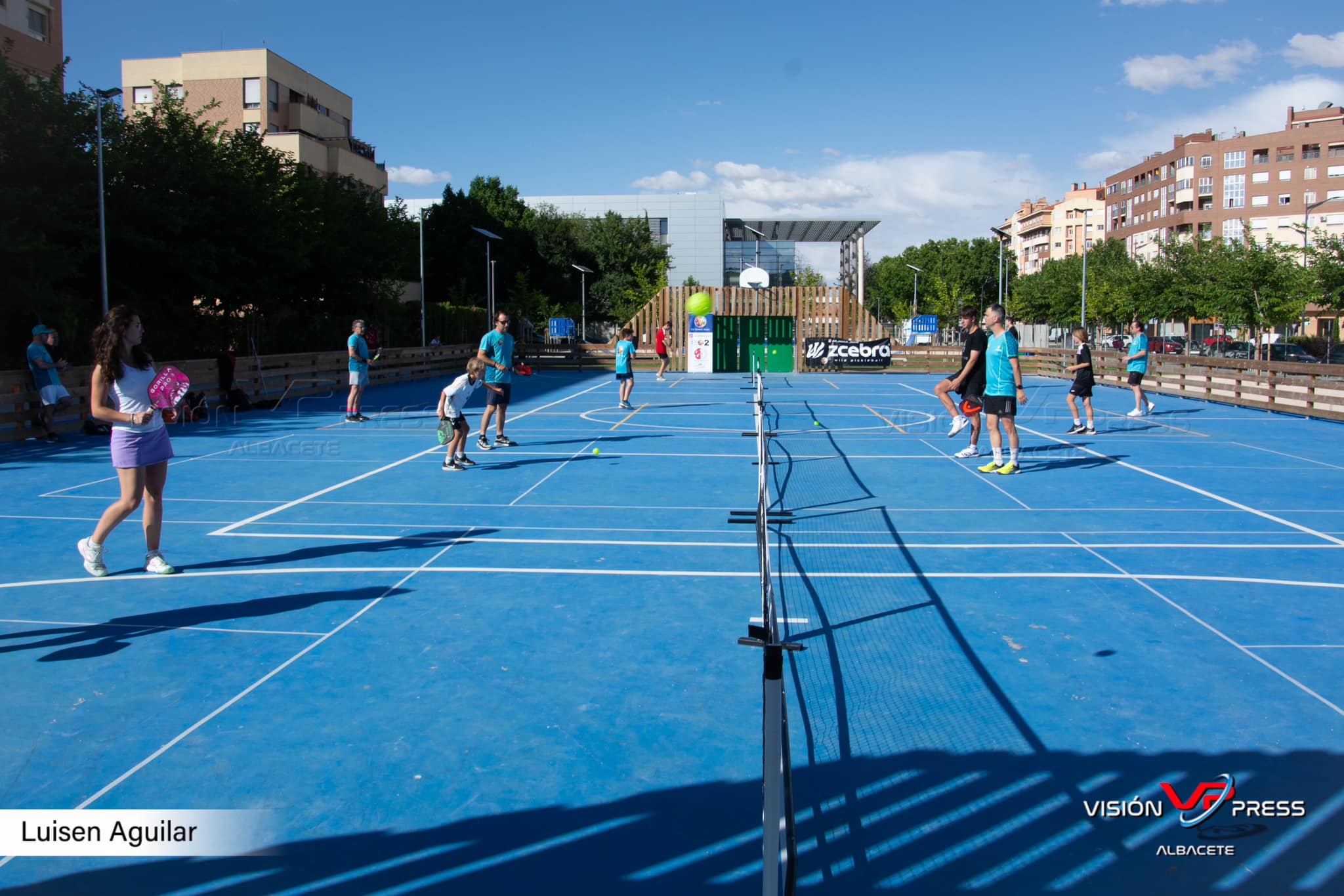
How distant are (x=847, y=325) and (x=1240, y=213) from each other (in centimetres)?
6437

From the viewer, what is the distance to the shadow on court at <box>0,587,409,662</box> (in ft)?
20.3

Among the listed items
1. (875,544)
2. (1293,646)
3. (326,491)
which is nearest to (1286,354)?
(875,544)

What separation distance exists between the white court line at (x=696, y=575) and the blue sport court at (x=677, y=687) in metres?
0.05

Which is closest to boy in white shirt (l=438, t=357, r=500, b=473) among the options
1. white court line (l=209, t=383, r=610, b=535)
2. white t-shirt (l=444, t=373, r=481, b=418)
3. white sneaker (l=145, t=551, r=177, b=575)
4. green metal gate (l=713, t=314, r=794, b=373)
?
white t-shirt (l=444, t=373, r=481, b=418)

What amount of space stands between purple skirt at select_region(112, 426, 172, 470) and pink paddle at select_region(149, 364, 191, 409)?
0.22 metres

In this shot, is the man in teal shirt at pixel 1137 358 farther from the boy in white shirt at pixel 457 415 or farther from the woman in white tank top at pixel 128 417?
the woman in white tank top at pixel 128 417

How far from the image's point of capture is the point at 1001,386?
1350 centimetres

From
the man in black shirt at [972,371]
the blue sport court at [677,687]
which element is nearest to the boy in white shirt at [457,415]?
the blue sport court at [677,687]

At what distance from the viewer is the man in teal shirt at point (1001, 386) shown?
1338 centimetres

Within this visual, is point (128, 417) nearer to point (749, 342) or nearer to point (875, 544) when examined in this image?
point (875, 544)

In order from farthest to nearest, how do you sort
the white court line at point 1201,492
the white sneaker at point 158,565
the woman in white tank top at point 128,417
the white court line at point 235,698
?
the white court line at point 1201,492 < the white sneaker at point 158,565 < the woman in white tank top at point 128,417 < the white court line at point 235,698

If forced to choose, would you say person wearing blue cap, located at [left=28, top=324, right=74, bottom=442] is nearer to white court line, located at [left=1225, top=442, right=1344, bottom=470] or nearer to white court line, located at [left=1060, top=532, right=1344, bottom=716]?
white court line, located at [left=1060, top=532, right=1344, bottom=716]

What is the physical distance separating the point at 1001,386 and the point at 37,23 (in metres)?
45.6

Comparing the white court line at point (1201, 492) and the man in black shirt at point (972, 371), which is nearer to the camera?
the white court line at point (1201, 492)
